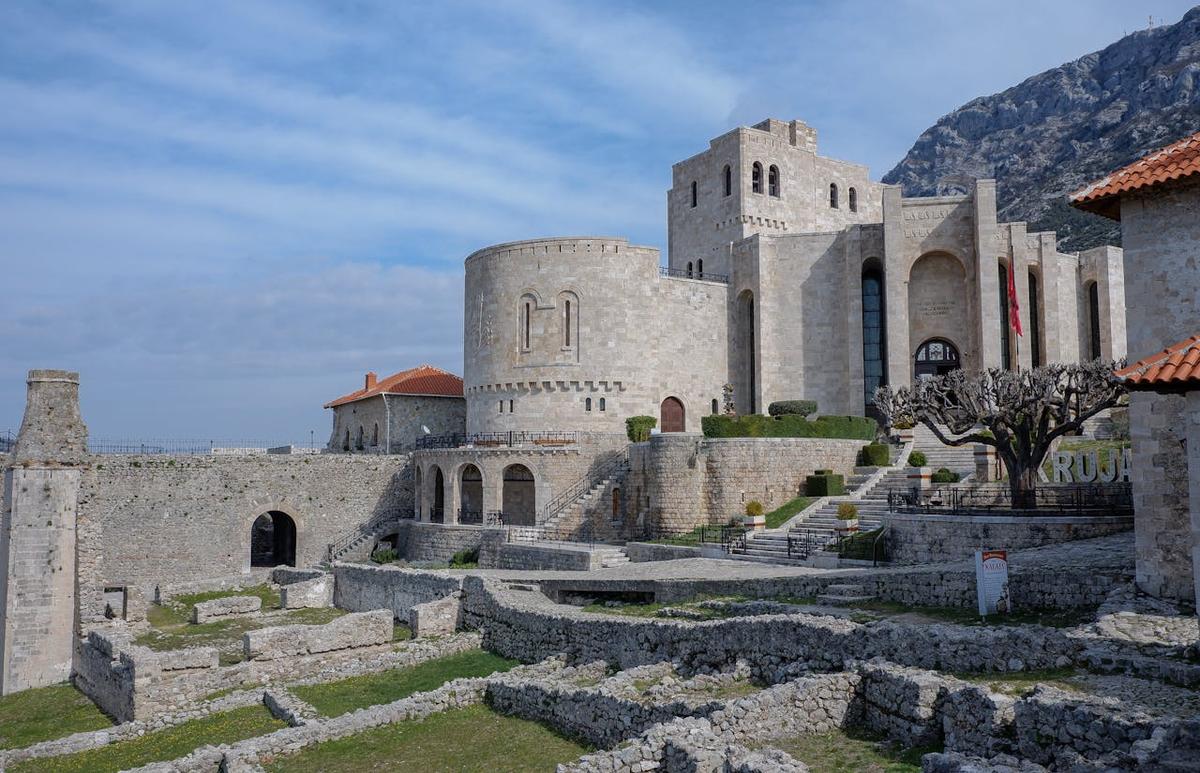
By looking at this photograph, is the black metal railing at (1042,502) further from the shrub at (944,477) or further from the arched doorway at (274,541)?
the arched doorway at (274,541)

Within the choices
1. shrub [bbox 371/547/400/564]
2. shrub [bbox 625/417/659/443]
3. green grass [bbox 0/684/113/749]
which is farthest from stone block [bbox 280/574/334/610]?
shrub [bbox 625/417/659/443]

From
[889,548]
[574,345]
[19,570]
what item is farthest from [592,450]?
[19,570]

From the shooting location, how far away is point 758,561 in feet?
88.8

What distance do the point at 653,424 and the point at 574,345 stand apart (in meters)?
5.50

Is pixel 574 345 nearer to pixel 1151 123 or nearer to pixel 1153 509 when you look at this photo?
pixel 1153 509

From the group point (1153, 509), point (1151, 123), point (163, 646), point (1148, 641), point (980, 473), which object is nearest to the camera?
point (1148, 641)

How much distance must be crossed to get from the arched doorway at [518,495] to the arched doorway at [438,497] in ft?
9.25

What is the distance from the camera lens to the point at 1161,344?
15.6 metres

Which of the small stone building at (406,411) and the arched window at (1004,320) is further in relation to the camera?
the small stone building at (406,411)

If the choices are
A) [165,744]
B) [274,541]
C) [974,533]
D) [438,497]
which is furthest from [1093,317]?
[165,744]

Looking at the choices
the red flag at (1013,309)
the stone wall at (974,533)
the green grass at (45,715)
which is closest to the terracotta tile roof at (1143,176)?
the stone wall at (974,533)

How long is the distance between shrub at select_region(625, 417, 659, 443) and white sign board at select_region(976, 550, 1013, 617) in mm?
23771

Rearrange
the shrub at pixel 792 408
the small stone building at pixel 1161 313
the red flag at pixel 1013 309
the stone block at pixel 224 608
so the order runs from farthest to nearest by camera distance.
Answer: the shrub at pixel 792 408, the red flag at pixel 1013 309, the stone block at pixel 224 608, the small stone building at pixel 1161 313

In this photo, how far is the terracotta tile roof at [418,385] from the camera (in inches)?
1999
